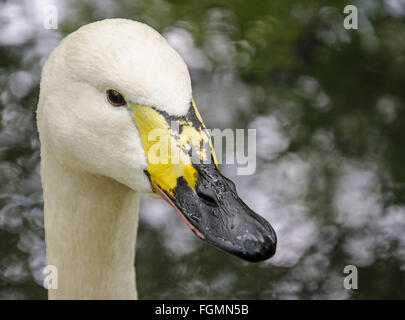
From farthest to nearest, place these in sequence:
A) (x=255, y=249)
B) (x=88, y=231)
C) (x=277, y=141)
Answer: (x=277, y=141), (x=88, y=231), (x=255, y=249)

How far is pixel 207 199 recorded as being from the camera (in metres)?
2.03

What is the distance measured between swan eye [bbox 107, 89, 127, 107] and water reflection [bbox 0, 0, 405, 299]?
6.56 feet

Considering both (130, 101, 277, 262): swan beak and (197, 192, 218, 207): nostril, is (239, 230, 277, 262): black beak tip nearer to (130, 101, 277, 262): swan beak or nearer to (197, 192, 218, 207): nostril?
(130, 101, 277, 262): swan beak

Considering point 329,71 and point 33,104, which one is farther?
point 329,71

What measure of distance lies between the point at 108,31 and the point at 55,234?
0.80 metres

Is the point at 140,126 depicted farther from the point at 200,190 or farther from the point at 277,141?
the point at 277,141

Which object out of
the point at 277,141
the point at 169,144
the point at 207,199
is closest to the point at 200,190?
the point at 207,199

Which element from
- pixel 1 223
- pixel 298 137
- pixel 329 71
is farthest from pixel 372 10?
pixel 1 223

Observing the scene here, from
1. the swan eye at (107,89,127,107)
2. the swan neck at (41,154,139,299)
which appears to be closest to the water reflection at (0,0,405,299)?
the swan neck at (41,154,139,299)

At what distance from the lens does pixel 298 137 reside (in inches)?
178

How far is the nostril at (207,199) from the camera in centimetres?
202

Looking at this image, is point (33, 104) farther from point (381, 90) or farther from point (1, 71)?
point (381, 90)

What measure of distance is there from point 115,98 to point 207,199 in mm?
393

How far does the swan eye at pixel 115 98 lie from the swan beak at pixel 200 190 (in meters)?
0.04
